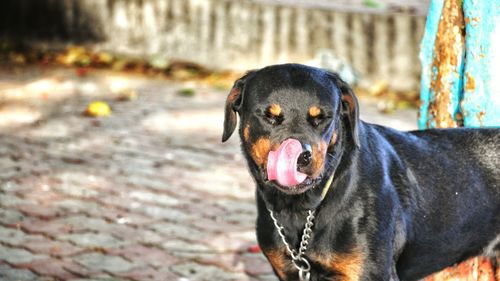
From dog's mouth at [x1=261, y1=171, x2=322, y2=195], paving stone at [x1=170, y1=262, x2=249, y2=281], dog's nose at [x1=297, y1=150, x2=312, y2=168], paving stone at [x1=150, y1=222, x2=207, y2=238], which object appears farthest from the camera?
paving stone at [x1=150, y1=222, x2=207, y2=238]

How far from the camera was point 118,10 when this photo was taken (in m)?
12.0

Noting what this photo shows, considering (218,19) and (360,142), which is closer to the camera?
(360,142)

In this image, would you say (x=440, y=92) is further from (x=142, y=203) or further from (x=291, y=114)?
(x=142, y=203)

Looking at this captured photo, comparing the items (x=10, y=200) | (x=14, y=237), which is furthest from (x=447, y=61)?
(x=10, y=200)

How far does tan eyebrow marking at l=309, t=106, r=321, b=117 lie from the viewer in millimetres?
3873

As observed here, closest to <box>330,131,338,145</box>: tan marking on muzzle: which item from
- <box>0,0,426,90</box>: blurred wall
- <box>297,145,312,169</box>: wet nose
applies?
<box>297,145,312,169</box>: wet nose

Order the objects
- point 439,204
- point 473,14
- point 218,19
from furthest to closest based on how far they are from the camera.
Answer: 1. point 218,19
2. point 473,14
3. point 439,204

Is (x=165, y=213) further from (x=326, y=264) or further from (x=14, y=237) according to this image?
(x=326, y=264)

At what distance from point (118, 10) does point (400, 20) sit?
3.93 m

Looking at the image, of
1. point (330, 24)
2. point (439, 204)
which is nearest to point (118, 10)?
point (330, 24)

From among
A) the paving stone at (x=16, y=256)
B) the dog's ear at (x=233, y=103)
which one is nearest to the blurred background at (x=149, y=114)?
the paving stone at (x=16, y=256)

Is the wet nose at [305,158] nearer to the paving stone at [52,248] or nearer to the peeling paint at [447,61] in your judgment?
the peeling paint at [447,61]

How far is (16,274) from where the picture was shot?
Answer: 17.1 feet

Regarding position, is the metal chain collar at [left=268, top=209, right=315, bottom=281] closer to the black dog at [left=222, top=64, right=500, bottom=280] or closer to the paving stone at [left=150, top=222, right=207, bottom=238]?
the black dog at [left=222, top=64, right=500, bottom=280]
